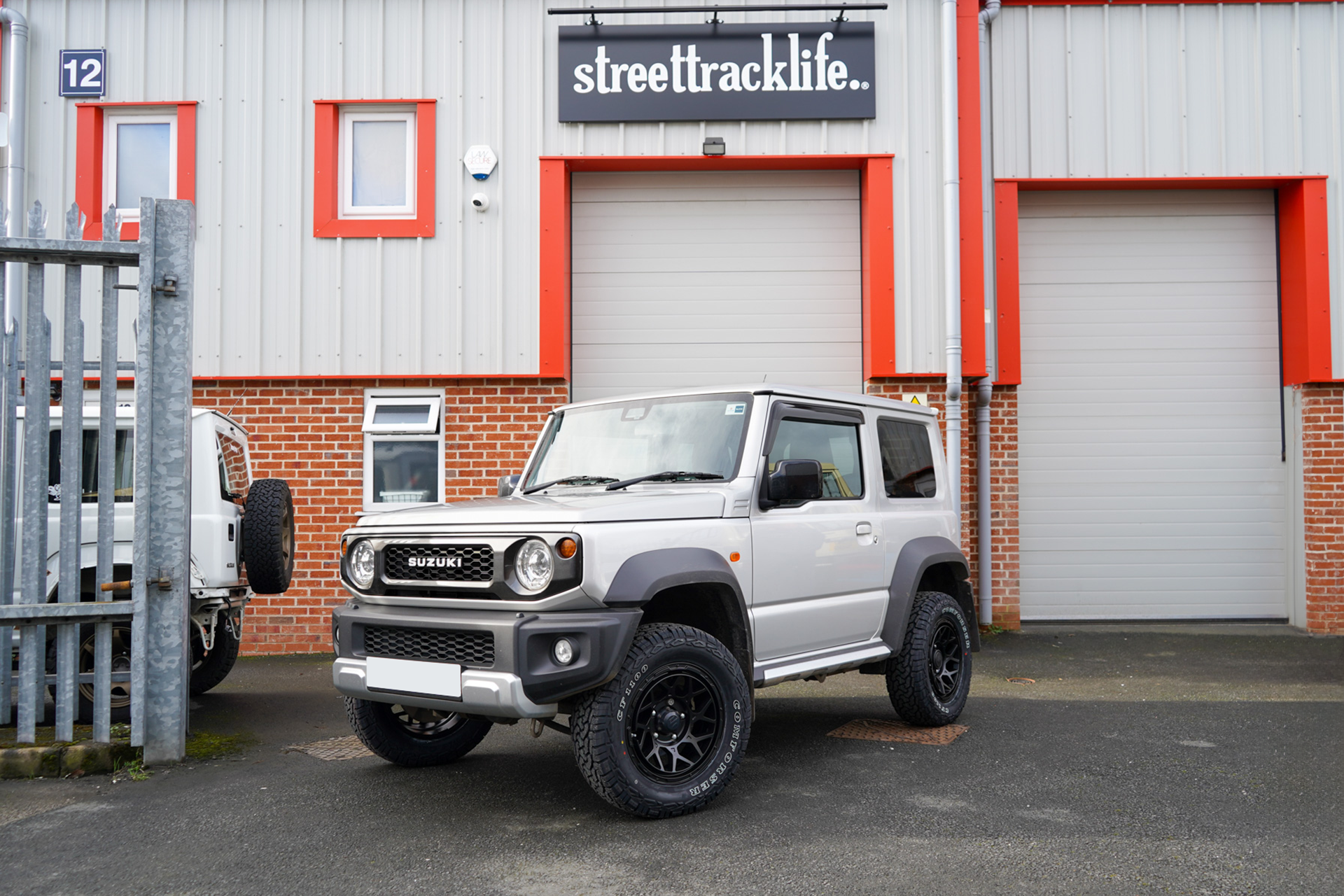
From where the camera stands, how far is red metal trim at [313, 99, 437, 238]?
9375 millimetres

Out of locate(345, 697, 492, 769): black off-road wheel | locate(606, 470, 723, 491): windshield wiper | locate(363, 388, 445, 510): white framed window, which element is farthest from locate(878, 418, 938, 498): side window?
locate(363, 388, 445, 510): white framed window

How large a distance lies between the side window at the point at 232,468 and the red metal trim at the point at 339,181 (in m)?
2.86

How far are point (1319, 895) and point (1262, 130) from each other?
29.1 feet

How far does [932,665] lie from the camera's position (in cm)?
598

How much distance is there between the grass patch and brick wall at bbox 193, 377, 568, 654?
3.23 meters

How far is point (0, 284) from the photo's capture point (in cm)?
508

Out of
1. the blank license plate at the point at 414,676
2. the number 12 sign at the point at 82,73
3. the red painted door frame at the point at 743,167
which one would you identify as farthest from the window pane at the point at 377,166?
the blank license plate at the point at 414,676

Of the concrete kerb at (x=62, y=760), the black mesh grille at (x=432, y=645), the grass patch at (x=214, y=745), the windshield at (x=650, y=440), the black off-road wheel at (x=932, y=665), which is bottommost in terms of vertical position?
the grass patch at (x=214, y=745)

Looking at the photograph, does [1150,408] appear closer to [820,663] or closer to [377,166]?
[820,663]

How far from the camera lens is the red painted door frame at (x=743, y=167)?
9.35 m

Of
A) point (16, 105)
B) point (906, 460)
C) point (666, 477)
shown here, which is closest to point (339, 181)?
point (16, 105)

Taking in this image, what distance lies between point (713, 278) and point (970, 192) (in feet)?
8.34

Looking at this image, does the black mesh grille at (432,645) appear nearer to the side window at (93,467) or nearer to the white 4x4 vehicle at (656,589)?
the white 4x4 vehicle at (656,589)

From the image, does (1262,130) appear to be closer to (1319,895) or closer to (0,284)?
(1319,895)
